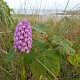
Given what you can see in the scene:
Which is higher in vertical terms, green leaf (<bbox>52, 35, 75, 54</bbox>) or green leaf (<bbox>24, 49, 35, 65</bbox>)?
green leaf (<bbox>52, 35, 75, 54</bbox>)

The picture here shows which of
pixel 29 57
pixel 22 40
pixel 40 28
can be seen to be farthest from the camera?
pixel 40 28

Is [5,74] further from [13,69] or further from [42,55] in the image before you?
[42,55]

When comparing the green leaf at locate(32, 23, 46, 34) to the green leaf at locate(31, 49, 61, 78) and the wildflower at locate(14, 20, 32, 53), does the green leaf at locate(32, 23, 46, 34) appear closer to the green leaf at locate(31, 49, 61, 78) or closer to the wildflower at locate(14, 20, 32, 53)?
the green leaf at locate(31, 49, 61, 78)

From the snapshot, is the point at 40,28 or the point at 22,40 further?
the point at 40,28

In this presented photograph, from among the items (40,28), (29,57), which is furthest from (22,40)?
(40,28)

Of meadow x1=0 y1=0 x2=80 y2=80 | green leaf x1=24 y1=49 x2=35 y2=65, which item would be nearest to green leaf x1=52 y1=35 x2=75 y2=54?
meadow x1=0 y1=0 x2=80 y2=80

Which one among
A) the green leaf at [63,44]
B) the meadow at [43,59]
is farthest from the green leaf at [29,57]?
the green leaf at [63,44]

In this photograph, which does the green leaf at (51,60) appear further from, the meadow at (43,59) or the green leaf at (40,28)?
the green leaf at (40,28)

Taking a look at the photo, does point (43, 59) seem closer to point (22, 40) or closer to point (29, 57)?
point (29, 57)

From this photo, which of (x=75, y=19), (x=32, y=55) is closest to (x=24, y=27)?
(x=32, y=55)

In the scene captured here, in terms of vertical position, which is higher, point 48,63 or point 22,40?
point 22,40

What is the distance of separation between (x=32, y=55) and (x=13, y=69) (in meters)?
0.35

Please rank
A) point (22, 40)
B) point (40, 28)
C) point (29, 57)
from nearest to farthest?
point (22, 40) → point (29, 57) → point (40, 28)

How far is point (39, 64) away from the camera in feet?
4.43
